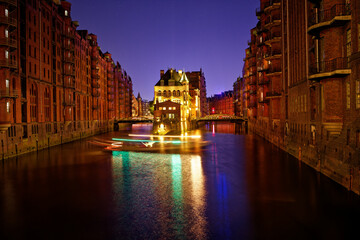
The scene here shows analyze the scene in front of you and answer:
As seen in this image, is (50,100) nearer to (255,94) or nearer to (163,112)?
(163,112)

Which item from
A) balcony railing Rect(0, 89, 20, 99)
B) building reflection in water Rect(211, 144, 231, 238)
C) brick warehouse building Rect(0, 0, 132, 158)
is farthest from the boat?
building reflection in water Rect(211, 144, 231, 238)

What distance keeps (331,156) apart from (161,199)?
13.8 meters

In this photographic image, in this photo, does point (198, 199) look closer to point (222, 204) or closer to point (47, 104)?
point (222, 204)

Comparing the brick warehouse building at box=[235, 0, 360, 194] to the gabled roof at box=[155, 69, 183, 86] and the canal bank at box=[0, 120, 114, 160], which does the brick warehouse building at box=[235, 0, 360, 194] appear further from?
the gabled roof at box=[155, 69, 183, 86]

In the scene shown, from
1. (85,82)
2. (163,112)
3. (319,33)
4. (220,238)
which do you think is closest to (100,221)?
(220,238)

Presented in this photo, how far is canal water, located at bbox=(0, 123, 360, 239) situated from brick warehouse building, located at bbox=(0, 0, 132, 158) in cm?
1044

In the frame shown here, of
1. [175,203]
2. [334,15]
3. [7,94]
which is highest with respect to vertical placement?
[334,15]

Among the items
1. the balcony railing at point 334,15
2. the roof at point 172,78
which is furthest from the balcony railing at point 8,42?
the roof at point 172,78

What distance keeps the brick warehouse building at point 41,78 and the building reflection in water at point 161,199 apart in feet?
55.1

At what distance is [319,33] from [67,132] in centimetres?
5293

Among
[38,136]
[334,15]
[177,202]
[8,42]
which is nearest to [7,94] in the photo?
[8,42]

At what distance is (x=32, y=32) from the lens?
149 ft

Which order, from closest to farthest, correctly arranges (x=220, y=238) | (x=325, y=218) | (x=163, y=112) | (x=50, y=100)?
(x=220, y=238) < (x=325, y=218) < (x=50, y=100) < (x=163, y=112)

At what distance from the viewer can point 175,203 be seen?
19.1 metres
